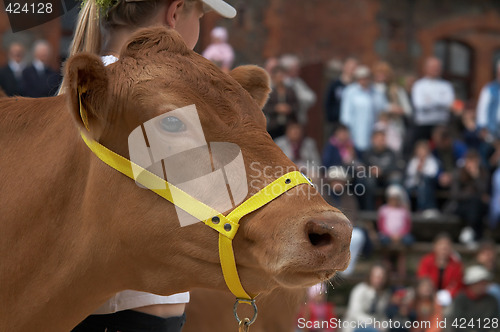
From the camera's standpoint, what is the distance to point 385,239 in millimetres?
11992

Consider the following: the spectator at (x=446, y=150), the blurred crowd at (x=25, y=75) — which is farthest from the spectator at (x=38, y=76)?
the spectator at (x=446, y=150)

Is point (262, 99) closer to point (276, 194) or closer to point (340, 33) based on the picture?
point (276, 194)

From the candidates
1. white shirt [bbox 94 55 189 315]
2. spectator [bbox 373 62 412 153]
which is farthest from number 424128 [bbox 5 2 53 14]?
spectator [bbox 373 62 412 153]

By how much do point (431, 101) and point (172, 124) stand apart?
39.9 feet

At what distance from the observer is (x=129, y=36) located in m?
2.72

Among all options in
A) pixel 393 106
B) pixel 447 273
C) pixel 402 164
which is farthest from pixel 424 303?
pixel 393 106

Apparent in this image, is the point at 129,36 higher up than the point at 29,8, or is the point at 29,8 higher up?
the point at 129,36

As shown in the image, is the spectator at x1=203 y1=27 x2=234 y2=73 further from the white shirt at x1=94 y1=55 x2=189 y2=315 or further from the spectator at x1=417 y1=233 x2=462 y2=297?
the white shirt at x1=94 y1=55 x2=189 y2=315

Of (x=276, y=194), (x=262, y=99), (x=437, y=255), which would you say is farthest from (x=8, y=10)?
(x=437, y=255)

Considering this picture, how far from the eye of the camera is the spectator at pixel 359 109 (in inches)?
505

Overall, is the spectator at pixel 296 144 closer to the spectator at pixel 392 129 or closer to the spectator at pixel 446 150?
the spectator at pixel 392 129

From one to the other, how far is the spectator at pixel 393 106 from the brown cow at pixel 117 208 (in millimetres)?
11131

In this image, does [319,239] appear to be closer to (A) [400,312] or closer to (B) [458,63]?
(A) [400,312]

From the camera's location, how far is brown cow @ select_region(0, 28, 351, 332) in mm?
2367
